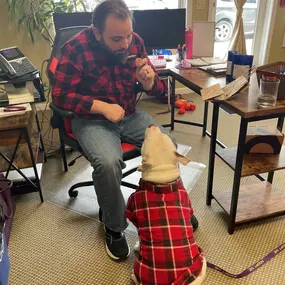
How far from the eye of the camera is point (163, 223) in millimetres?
1090

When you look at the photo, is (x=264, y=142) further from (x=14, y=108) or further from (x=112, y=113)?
(x=14, y=108)

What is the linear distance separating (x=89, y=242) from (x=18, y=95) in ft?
3.15

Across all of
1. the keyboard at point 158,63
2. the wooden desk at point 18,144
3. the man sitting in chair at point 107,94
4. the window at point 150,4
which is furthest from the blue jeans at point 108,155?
the window at point 150,4

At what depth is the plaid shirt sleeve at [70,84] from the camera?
1.49 m

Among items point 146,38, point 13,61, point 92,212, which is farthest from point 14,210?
point 146,38

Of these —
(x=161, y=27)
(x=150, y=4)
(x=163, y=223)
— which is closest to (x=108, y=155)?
(x=163, y=223)

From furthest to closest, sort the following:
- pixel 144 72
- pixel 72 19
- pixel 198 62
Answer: pixel 72 19 → pixel 198 62 → pixel 144 72

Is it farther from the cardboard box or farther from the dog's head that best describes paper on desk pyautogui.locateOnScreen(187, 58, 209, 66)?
the dog's head

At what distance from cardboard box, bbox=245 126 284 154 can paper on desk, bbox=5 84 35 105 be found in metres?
1.26

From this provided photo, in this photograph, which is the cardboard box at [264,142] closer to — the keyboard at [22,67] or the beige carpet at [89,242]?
the beige carpet at [89,242]

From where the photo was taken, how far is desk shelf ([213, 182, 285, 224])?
1646mm

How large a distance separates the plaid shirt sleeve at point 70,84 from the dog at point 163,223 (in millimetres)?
456

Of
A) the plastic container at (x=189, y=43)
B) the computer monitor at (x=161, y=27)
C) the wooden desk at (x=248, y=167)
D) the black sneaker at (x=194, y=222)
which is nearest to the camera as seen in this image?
the wooden desk at (x=248, y=167)

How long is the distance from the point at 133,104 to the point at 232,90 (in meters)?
0.55
